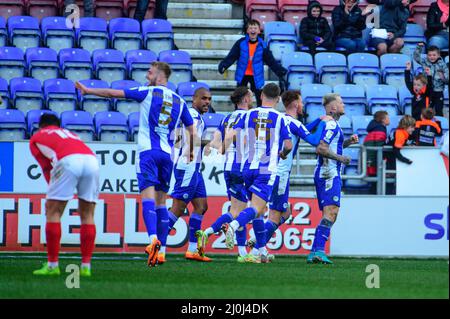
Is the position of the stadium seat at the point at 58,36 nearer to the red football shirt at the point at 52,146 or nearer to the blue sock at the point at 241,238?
the blue sock at the point at 241,238

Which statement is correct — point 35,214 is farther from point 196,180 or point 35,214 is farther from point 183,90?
point 183,90

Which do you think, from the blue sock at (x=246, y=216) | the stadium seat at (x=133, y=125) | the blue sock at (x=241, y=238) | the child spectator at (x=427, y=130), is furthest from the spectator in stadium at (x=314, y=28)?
the blue sock at (x=246, y=216)

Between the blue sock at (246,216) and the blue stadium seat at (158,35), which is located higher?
the blue stadium seat at (158,35)

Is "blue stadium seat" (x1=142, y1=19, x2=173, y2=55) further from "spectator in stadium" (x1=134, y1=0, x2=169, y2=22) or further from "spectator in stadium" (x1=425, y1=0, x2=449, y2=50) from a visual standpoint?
"spectator in stadium" (x1=425, y1=0, x2=449, y2=50)

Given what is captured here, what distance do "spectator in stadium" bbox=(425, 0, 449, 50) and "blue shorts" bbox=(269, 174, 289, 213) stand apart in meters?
7.60

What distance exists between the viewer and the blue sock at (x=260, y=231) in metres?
14.6

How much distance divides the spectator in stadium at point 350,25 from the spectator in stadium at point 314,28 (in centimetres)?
31

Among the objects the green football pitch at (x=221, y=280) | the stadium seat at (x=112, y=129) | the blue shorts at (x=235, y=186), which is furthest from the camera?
the stadium seat at (x=112, y=129)

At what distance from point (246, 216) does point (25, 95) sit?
21.7 ft

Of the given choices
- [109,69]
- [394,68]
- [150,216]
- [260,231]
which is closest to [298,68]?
[394,68]

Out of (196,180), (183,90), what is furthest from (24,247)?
(183,90)

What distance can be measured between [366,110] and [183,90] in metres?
3.39

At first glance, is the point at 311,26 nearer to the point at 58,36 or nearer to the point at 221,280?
the point at 58,36

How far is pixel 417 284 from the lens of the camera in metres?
11.2
